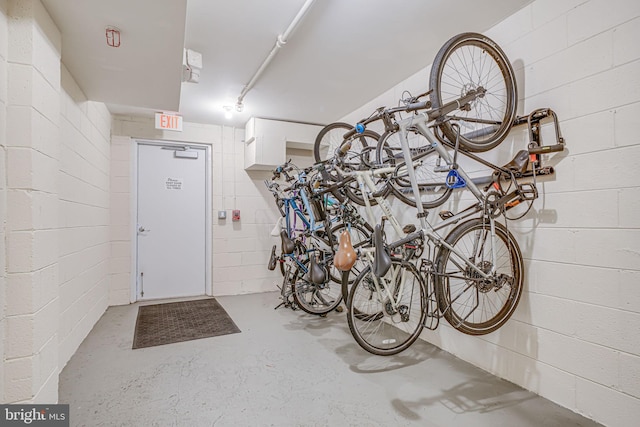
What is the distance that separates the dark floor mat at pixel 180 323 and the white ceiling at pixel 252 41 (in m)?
2.17

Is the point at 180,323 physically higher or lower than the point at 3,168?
lower

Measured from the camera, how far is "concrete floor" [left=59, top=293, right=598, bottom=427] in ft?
5.51

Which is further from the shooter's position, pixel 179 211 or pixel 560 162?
pixel 179 211

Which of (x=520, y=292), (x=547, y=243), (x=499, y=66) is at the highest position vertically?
(x=499, y=66)

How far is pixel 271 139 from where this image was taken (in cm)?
424

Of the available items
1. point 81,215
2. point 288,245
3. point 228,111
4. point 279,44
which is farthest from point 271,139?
point 81,215

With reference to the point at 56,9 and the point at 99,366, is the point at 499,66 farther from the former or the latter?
the point at 99,366

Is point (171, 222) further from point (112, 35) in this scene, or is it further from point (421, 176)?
point (421, 176)

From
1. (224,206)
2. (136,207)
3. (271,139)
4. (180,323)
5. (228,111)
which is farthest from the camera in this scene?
(224,206)

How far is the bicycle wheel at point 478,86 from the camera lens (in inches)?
72.4

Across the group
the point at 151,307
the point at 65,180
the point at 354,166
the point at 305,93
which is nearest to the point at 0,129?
the point at 65,180

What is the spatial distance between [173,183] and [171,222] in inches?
22.1

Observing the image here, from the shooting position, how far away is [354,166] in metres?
2.75

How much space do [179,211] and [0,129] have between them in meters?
3.20
